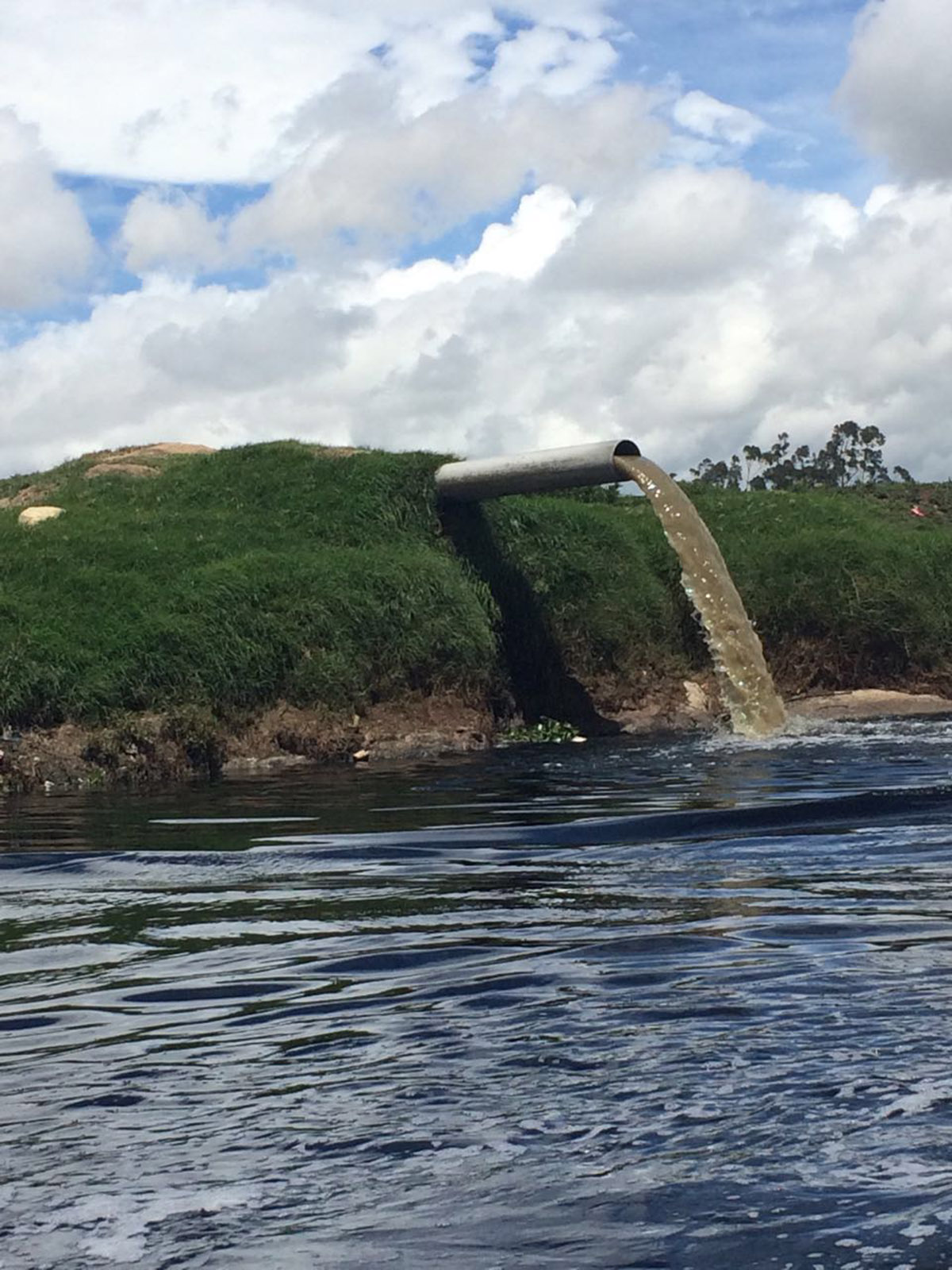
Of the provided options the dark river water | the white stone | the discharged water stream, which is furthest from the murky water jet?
the dark river water

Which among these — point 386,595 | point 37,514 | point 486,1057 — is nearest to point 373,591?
point 386,595

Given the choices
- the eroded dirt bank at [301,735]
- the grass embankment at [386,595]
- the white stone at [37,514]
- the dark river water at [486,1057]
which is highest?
the white stone at [37,514]

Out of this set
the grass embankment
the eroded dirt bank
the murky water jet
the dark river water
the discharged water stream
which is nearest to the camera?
the dark river water

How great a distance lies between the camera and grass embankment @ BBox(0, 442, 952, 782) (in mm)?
16328

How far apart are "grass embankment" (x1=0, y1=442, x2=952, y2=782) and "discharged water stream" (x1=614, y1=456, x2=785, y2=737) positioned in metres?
1.80

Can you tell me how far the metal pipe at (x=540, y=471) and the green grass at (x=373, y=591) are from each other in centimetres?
80

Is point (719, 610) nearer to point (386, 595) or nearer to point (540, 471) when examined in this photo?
point (540, 471)

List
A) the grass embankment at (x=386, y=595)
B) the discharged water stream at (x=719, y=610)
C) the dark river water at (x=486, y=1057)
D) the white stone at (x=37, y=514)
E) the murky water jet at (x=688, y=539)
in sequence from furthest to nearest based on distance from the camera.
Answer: the white stone at (x=37, y=514)
the murky water jet at (x=688, y=539)
the discharged water stream at (x=719, y=610)
the grass embankment at (x=386, y=595)
the dark river water at (x=486, y=1057)

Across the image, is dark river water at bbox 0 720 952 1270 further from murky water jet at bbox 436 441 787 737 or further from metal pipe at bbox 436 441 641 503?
metal pipe at bbox 436 441 641 503

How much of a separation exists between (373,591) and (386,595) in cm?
17

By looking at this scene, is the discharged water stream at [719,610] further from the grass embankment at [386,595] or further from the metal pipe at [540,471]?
the grass embankment at [386,595]

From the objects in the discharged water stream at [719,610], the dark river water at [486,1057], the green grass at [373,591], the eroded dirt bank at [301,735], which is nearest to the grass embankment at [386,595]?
the green grass at [373,591]

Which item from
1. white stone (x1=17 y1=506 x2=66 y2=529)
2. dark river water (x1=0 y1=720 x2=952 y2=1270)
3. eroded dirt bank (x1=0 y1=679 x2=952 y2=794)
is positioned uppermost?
white stone (x1=17 y1=506 x2=66 y2=529)

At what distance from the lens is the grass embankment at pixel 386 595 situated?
16328 mm
